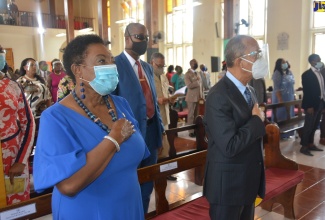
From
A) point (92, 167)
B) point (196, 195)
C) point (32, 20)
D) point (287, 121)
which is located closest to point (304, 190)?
point (196, 195)

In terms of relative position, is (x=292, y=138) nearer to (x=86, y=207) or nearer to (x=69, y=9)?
(x=86, y=207)

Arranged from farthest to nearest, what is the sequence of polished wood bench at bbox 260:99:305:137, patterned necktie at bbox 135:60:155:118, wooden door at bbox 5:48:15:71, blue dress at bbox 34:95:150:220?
wooden door at bbox 5:48:15:71 < polished wood bench at bbox 260:99:305:137 < patterned necktie at bbox 135:60:155:118 < blue dress at bbox 34:95:150:220

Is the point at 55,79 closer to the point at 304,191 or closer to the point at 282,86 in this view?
the point at 282,86


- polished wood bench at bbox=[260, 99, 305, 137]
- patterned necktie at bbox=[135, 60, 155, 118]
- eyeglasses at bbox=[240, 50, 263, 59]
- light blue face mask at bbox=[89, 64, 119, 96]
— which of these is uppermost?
eyeglasses at bbox=[240, 50, 263, 59]

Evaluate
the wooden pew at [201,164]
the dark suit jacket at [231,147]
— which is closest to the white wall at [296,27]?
the wooden pew at [201,164]

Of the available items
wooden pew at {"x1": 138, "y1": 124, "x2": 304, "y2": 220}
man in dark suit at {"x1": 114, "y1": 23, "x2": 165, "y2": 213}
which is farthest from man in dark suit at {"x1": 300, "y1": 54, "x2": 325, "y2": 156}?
man in dark suit at {"x1": 114, "y1": 23, "x2": 165, "y2": 213}

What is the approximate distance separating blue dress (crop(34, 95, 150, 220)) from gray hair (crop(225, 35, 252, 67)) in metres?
0.70

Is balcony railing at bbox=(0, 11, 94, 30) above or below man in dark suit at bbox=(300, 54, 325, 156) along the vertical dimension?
above

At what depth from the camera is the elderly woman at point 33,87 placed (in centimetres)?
399

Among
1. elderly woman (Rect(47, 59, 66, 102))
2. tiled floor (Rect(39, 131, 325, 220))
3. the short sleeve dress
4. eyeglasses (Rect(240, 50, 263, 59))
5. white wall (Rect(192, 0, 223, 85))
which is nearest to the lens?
eyeglasses (Rect(240, 50, 263, 59))

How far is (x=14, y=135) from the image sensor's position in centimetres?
207

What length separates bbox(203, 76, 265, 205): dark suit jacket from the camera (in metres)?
1.54

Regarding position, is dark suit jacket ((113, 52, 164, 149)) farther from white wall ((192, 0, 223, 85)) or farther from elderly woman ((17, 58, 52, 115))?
white wall ((192, 0, 223, 85))

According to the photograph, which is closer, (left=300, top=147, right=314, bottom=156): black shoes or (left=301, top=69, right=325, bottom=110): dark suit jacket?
(left=301, top=69, right=325, bottom=110): dark suit jacket
